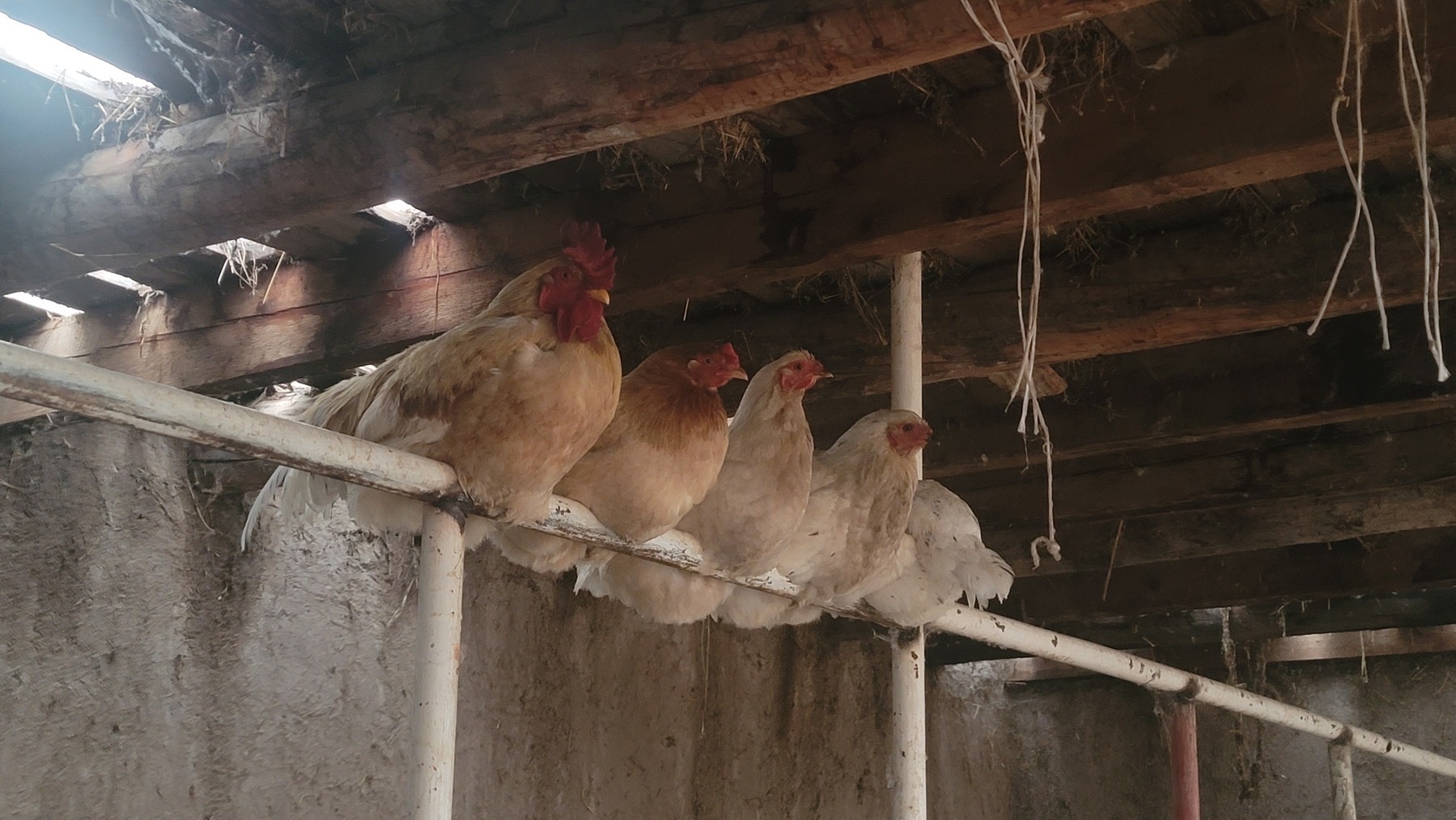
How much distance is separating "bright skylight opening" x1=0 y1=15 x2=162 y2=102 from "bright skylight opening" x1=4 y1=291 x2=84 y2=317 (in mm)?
1174

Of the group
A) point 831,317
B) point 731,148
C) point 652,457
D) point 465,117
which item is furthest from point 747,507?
point 831,317

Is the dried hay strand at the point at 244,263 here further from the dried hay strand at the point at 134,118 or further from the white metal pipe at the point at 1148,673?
the white metal pipe at the point at 1148,673

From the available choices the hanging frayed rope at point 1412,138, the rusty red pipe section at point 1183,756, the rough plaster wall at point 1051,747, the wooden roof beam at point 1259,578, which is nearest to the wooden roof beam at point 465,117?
the hanging frayed rope at point 1412,138

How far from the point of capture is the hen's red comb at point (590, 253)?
220 centimetres

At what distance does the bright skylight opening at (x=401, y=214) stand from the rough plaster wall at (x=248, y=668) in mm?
1205

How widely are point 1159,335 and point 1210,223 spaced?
35 centimetres

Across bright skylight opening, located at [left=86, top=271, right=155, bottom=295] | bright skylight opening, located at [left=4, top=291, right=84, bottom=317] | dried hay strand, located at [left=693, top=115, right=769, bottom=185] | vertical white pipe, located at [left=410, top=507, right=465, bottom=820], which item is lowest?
vertical white pipe, located at [left=410, top=507, right=465, bottom=820]

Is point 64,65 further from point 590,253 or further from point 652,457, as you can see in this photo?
point 652,457

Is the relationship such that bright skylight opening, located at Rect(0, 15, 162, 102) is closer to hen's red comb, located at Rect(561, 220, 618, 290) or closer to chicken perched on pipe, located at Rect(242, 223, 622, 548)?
chicken perched on pipe, located at Rect(242, 223, 622, 548)

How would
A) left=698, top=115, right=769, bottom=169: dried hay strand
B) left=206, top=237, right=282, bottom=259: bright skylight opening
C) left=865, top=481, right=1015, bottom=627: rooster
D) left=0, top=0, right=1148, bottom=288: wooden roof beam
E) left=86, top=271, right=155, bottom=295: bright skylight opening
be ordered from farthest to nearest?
left=86, top=271, right=155, bottom=295: bright skylight opening
left=206, top=237, right=282, bottom=259: bright skylight opening
left=865, top=481, right=1015, bottom=627: rooster
left=698, top=115, right=769, bottom=169: dried hay strand
left=0, top=0, right=1148, bottom=288: wooden roof beam

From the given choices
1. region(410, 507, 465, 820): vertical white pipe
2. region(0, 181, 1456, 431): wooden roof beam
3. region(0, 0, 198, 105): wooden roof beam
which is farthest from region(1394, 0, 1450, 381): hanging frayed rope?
region(0, 0, 198, 105): wooden roof beam

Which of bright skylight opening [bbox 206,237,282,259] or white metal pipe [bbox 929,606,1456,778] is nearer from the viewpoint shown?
white metal pipe [bbox 929,606,1456,778]

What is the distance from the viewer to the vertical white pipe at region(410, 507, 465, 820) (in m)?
1.73

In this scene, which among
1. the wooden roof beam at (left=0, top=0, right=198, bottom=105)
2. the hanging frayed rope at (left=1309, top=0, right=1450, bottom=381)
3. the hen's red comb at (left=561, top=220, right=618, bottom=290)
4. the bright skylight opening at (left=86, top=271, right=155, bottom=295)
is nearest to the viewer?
the hanging frayed rope at (left=1309, top=0, right=1450, bottom=381)
